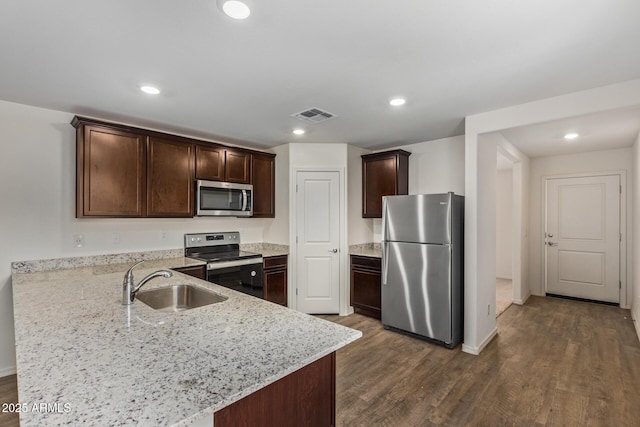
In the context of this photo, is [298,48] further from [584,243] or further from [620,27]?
[584,243]

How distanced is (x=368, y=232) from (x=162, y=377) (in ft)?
12.6

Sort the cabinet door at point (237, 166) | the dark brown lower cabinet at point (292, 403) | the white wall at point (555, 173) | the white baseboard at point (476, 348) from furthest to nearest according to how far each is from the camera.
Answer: the white wall at point (555, 173) < the cabinet door at point (237, 166) < the white baseboard at point (476, 348) < the dark brown lower cabinet at point (292, 403)

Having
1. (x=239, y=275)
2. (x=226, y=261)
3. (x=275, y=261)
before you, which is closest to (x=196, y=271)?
(x=226, y=261)

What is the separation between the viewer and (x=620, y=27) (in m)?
1.61

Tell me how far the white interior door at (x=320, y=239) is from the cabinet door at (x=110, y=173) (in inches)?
74.1

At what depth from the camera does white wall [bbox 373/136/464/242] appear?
3.88 metres

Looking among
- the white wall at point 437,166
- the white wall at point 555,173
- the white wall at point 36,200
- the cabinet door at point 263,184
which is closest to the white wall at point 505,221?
the white wall at point 555,173

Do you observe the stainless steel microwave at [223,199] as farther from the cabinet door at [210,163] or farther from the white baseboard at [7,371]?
the white baseboard at [7,371]

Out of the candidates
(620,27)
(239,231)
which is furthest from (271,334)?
(239,231)

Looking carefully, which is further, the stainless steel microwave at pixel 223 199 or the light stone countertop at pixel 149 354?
the stainless steel microwave at pixel 223 199

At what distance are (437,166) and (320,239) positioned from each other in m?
1.81

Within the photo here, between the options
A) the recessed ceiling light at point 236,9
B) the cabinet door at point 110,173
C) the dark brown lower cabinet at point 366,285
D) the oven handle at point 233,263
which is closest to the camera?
the recessed ceiling light at point 236,9

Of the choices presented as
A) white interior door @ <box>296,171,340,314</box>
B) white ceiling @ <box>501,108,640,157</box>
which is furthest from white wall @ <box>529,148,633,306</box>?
white interior door @ <box>296,171,340,314</box>

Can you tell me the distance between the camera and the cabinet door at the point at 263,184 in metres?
4.09
